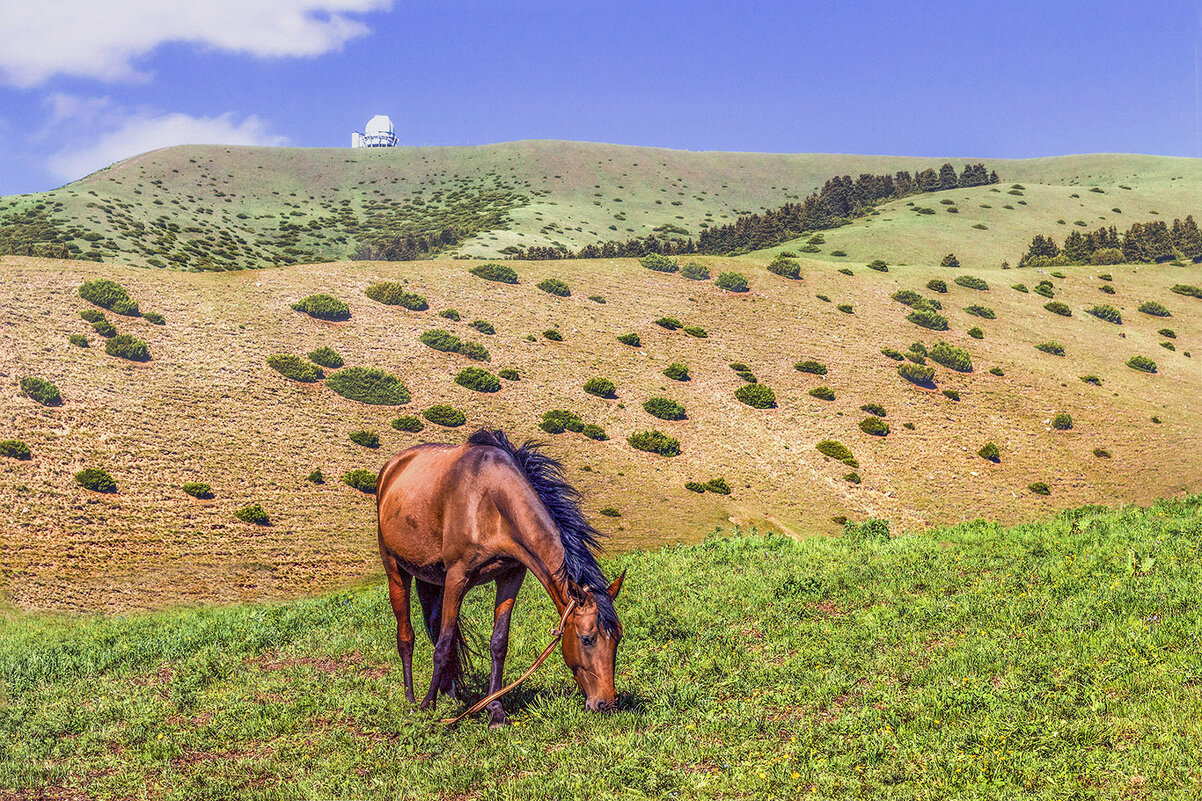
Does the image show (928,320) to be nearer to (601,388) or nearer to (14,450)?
(601,388)

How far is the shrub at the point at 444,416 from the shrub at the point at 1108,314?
184 feet

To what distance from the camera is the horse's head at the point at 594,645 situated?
8.38 metres

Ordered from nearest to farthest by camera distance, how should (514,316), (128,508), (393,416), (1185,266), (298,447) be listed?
(128,508), (298,447), (393,416), (514,316), (1185,266)

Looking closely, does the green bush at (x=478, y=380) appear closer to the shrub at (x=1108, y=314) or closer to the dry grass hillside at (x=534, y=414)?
the dry grass hillside at (x=534, y=414)

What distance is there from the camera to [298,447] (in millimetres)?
29766

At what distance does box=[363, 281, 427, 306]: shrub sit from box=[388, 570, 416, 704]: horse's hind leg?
36.6 meters

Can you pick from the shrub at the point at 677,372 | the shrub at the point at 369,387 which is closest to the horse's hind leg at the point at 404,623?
the shrub at the point at 369,387

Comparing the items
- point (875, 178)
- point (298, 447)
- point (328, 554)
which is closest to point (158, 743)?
point (328, 554)

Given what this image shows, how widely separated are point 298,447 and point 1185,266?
295 ft

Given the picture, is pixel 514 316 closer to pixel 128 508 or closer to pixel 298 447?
pixel 298 447

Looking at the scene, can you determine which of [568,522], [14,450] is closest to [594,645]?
[568,522]

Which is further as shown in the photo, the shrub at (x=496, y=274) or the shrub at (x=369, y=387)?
the shrub at (x=496, y=274)

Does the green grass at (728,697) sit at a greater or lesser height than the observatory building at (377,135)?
lesser

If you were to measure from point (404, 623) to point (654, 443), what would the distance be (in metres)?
25.2
